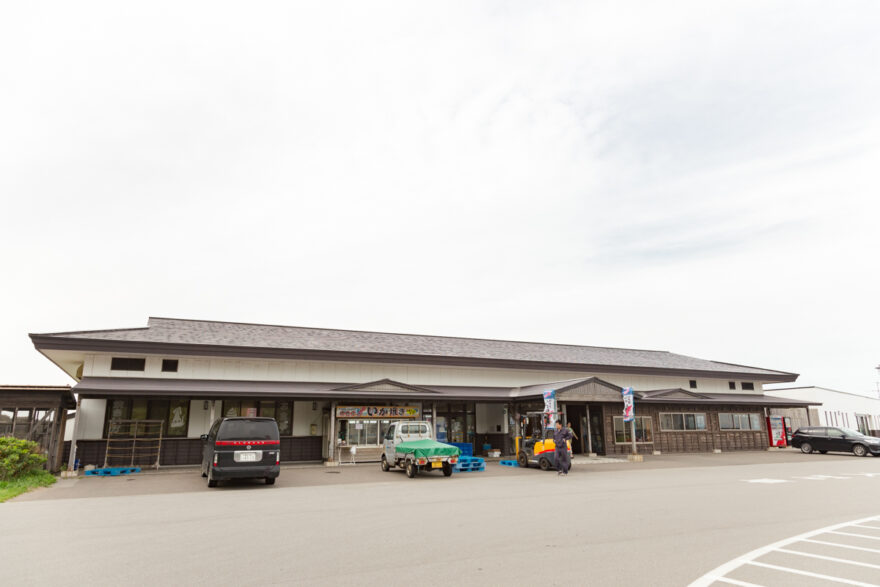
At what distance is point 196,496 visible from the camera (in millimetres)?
12164

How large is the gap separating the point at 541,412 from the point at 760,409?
16.5m

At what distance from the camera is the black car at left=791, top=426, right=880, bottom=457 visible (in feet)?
84.6

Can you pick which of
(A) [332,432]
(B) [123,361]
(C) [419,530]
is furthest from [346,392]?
(C) [419,530]

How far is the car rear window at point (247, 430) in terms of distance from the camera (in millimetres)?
13484

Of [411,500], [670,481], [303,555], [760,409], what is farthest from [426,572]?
[760,409]

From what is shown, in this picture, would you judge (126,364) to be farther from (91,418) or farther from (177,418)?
(177,418)

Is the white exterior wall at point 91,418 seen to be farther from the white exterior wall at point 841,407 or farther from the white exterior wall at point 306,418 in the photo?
the white exterior wall at point 841,407

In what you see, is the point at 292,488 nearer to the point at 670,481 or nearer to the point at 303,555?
the point at 303,555

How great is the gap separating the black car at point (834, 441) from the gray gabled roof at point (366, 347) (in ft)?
16.5

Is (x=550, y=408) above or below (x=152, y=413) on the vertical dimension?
above

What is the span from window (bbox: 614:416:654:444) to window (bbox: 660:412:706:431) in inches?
→ 45.7

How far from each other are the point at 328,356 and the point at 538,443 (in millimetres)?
9344

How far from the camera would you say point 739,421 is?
30.2 m

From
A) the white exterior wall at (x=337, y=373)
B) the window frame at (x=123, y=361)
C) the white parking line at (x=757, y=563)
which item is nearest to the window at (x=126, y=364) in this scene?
the window frame at (x=123, y=361)
